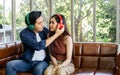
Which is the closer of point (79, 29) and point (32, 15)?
point (32, 15)

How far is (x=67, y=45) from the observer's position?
271 cm

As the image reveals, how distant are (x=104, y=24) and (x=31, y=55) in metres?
2.04

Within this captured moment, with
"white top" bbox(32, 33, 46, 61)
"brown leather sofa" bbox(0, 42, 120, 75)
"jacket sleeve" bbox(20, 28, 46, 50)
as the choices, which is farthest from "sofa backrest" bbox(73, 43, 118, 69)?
"jacket sleeve" bbox(20, 28, 46, 50)

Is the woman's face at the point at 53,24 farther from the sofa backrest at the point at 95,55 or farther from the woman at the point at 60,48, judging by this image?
the sofa backrest at the point at 95,55

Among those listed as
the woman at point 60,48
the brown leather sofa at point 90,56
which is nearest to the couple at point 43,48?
the woman at point 60,48

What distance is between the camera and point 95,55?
3146mm

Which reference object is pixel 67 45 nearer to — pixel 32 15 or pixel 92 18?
pixel 32 15

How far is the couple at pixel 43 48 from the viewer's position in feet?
8.66

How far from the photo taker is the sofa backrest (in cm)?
306

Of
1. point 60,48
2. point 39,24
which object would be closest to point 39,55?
point 60,48

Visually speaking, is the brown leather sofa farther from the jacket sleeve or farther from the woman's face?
the woman's face

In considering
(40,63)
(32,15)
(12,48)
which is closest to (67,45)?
(40,63)

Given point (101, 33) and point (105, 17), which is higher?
point (105, 17)

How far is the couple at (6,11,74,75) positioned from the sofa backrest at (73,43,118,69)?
422 mm
